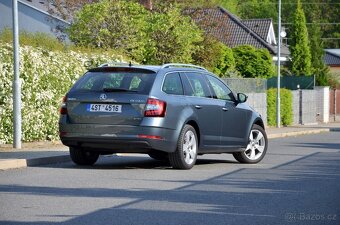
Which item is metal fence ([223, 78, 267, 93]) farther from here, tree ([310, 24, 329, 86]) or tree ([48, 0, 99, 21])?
tree ([310, 24, 329, 86])

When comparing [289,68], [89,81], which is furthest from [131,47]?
[289,68]

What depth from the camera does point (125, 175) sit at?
13992 mm

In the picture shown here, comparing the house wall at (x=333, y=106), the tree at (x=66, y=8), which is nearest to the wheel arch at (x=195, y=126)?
the tree at (x=66, y=8)

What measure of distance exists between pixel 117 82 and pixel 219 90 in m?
2.34

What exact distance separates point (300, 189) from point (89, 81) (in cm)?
424

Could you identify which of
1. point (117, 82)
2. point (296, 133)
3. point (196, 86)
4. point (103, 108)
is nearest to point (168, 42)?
point (296, 133)

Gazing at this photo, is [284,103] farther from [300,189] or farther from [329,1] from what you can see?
[329,1]

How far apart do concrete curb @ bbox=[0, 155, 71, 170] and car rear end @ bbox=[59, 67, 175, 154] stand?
33.8 inches

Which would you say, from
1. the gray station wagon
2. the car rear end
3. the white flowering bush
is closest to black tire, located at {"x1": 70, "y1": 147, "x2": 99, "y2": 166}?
the gray station wagon

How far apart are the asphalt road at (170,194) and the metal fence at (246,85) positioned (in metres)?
15.7

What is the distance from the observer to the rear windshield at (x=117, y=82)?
1475 cm

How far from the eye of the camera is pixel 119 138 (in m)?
14.5

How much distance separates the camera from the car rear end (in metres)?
14.5

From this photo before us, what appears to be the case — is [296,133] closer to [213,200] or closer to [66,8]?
[66,8]
